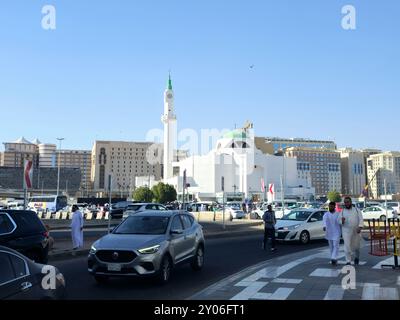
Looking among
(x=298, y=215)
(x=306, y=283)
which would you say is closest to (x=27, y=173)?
(x=306, y=283)

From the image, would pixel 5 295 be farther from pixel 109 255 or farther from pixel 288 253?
pixel 288 253

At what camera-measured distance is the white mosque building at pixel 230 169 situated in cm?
13150

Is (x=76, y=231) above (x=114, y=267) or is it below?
above

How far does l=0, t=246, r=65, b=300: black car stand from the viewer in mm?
5535

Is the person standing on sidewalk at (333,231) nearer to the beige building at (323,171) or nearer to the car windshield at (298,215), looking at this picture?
the car windshield at (298,215)

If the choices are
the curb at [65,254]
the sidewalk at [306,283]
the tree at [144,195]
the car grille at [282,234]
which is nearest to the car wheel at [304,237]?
the car grille at [282,234]

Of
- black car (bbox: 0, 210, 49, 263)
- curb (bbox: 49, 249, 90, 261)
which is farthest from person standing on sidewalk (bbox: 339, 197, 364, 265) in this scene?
curb (bbox: 49, 249, 90, 261)

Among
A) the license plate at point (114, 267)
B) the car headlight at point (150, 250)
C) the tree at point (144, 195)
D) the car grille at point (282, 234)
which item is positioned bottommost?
the car grille at point (282, 234)

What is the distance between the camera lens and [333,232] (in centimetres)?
1352

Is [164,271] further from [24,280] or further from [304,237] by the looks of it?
[304,237]

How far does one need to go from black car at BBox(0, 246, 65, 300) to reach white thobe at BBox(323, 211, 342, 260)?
28.7ft

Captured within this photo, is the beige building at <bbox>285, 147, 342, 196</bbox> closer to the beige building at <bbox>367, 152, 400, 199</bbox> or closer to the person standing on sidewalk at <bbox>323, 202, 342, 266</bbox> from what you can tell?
the beige building at <bbox>367, 152, 400, 199</bbox>

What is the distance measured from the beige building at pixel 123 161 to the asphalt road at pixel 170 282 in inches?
6065

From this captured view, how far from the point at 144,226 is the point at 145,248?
50.8 inches
